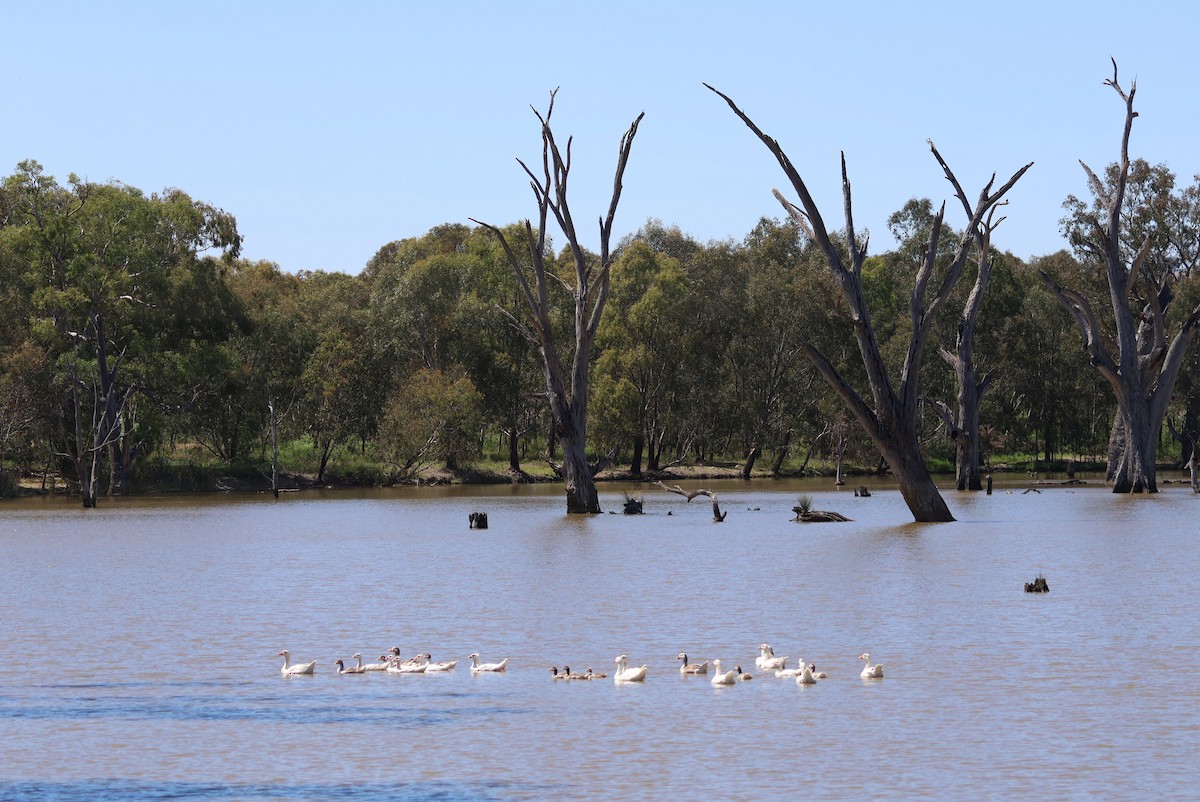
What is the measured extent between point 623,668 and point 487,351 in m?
84.3

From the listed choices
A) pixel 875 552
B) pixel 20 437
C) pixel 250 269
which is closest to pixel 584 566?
pixel 875 552

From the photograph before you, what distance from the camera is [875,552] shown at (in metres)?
40.6

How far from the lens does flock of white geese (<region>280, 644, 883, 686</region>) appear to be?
20.2 m

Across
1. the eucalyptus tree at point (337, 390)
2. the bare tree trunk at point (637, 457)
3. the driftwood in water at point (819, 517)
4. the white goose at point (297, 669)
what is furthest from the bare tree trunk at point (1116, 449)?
the white goose at point (297, 669)

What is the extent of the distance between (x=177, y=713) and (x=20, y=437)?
6877 cm

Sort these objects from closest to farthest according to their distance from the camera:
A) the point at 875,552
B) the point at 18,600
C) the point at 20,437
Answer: the point at 18,600
the point at 875,552
the point at 20,437

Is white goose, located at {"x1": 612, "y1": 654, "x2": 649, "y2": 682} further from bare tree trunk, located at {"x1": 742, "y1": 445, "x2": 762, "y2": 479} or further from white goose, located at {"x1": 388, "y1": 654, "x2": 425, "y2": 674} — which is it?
bare tree trunk, located at {"x1": 742, "y1": 445, "x2": 762, "y2": 479}

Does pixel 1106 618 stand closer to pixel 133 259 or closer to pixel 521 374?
pixel 133 259

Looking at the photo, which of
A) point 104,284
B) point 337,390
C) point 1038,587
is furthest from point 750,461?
point 1038,587

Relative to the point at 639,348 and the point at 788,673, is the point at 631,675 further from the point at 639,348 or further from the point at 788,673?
the point at 639,348

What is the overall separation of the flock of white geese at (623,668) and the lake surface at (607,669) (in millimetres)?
215

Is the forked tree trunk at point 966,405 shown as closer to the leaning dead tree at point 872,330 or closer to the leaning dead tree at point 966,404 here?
the leaning dead tree at point 966,404

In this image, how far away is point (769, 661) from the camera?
2078cm

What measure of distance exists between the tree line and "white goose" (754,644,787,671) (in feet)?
181
